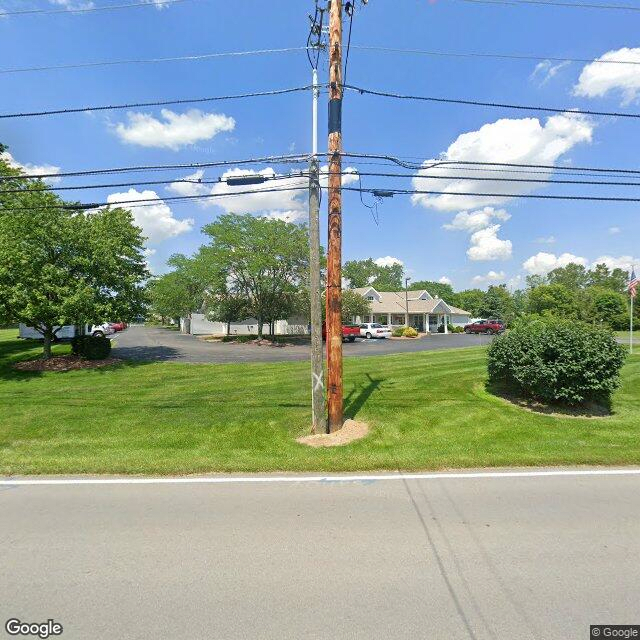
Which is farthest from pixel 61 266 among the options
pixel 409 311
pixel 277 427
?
pixel 409 311

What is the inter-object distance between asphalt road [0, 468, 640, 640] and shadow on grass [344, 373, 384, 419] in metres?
3.73

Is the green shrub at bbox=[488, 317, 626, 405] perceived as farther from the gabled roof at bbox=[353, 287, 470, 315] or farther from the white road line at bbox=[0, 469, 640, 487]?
the gabled roof at bbox=[353, 287, 470, 315]

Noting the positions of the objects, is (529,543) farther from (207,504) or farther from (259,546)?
(207,504)

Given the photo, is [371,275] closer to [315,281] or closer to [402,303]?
[402,303]

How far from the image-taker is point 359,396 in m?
10.8

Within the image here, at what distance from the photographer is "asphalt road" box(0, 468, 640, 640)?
3012 millimetres

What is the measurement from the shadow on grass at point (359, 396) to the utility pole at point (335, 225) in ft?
4.11

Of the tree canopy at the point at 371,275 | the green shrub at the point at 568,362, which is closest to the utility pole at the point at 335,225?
the green shrub at the point at 568,362

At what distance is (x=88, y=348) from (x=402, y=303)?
140 feet

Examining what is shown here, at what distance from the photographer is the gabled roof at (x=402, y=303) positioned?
52.8 m

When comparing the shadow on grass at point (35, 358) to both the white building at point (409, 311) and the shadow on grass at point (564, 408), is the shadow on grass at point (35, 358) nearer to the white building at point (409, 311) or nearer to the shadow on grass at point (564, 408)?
the shadow on grass at point (564, 408)

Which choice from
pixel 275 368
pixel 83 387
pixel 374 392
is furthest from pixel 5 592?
pixel 275 368

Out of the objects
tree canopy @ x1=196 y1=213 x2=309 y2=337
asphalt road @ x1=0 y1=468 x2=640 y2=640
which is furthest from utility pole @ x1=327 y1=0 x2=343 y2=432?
tree canopy @ x1=196 y1=213 x2=309 y2=337

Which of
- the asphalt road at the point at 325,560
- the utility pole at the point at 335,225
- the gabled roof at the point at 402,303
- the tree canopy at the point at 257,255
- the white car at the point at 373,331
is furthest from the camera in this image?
the gabled roof at the point at 402,303
